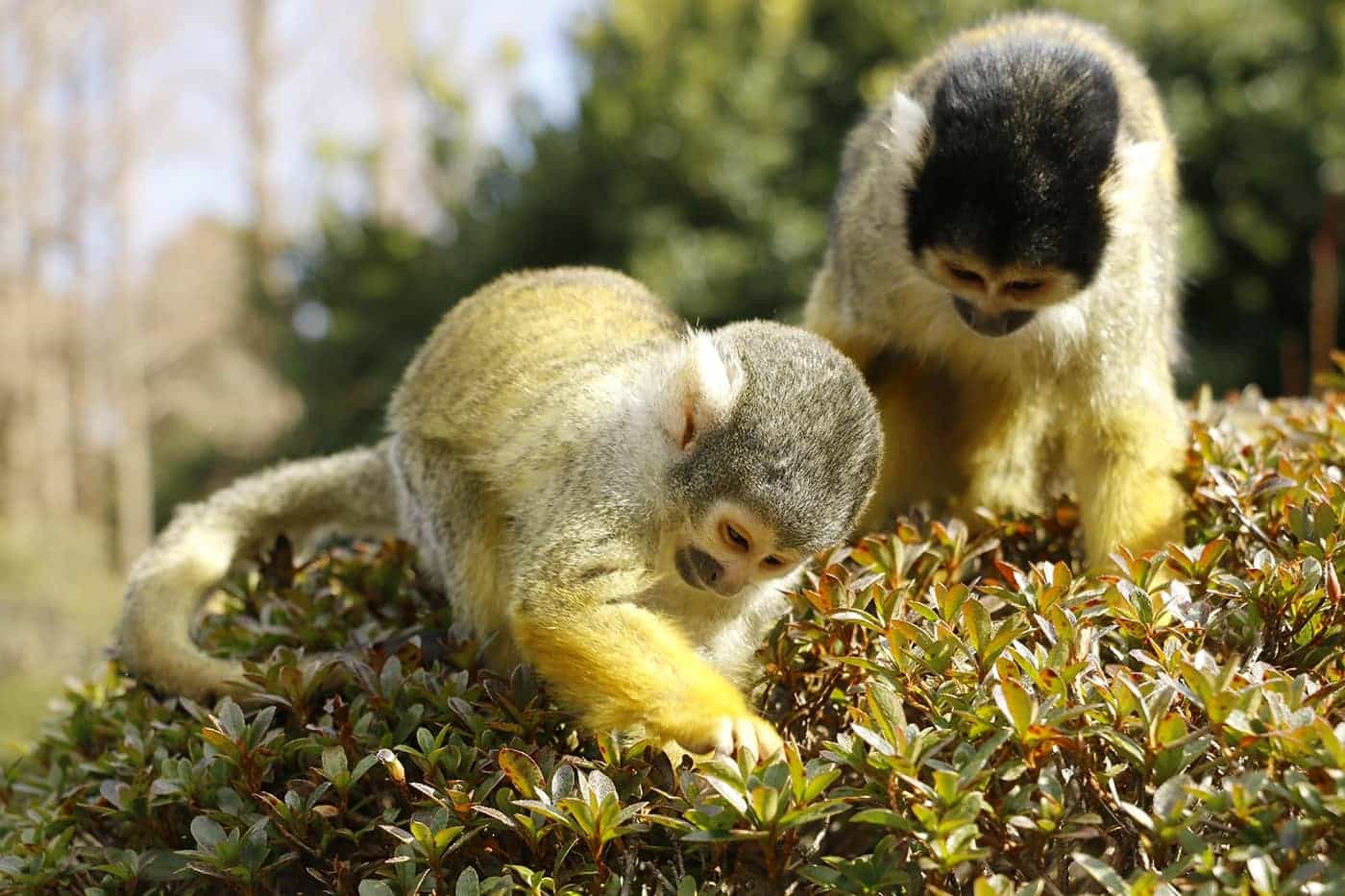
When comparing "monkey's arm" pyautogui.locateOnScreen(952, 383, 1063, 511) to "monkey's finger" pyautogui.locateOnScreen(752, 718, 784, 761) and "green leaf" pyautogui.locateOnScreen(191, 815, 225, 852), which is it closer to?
"monkey's finger" pyautogui.locateOnScreen(752, 718, 784, 761)

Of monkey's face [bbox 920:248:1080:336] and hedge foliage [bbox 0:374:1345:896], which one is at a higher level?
monkey's face [bbox 920:248:1080:336]

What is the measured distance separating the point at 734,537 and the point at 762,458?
150 millimetres

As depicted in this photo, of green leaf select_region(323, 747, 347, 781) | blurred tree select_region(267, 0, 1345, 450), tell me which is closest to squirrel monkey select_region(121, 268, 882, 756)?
green leaf select_region(323, 747, 347, 781)

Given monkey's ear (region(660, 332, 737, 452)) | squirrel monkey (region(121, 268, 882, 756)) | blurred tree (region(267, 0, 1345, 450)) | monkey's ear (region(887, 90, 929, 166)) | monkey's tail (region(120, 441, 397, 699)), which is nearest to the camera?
squirrel monkey (region(121, 268, 882, 756))

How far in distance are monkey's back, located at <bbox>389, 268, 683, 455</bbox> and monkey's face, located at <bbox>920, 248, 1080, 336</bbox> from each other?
663 millimetres

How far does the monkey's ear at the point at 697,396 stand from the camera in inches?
83.2

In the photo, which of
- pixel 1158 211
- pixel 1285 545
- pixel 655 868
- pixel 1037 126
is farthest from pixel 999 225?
pixel 655 868

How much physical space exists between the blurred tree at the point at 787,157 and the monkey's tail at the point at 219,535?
175 inches

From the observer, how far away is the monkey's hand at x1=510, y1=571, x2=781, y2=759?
180 centimetres

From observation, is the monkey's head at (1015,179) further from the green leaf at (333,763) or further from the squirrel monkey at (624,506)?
the green leaf at (333,763)

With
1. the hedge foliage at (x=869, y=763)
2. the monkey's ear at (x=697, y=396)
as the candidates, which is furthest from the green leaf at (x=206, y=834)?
the monkey's ear at (x=697, y=396)

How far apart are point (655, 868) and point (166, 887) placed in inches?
35.1

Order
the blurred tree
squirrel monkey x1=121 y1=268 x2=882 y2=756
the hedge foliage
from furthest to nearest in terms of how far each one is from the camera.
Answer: the blurred tree < squirrel monkey x1=121 y1=268 x2=882 y2=756 < the hedge foliage

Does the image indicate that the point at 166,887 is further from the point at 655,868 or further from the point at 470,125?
the point at 470,125
